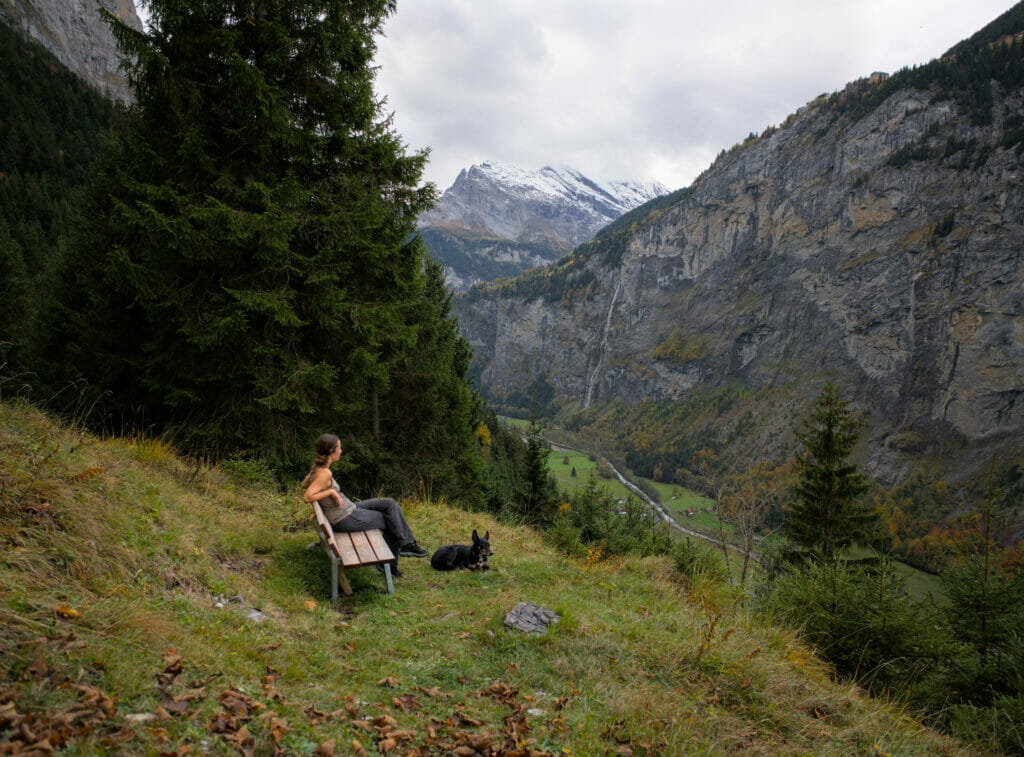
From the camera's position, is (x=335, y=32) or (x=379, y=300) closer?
(x=335, y=32)

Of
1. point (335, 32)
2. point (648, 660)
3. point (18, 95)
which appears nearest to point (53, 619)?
point (648, 660)

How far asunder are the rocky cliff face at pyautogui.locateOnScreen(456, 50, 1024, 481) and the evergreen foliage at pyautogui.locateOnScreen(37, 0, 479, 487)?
124 m

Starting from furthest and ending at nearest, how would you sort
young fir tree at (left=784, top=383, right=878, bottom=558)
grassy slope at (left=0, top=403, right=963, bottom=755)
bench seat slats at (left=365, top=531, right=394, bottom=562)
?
1. young fir tree at (left=784, top=383, right=878, bottom=558)
2. bench seat slats at (left=365, top=531, right=394, bottom=562)
3. grassy slope at (left=0, top=403, right=963, bottom=755)

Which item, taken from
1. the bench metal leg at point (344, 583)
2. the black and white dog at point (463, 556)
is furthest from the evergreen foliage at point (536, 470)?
the bench metal leg at point (344, 583)

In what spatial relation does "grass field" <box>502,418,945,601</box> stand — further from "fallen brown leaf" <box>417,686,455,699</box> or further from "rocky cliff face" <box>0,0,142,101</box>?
"rocky cliff face" <box>0,0,142,101</box>

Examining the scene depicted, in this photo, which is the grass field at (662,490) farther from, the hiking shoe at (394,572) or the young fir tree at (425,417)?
the hiking shoe at (394,572)

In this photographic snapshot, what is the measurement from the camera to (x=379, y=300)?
Answer: 871 centimetres

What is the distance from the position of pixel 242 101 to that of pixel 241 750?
8.05 m

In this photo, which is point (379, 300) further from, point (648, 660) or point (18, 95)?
point (18, 95)

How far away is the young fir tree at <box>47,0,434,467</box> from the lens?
6.75m

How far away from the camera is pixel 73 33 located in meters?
98.1

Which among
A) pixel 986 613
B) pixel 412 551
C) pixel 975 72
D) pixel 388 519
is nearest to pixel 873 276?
pixel 975 72

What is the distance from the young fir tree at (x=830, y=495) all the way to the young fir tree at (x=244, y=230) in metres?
14.2

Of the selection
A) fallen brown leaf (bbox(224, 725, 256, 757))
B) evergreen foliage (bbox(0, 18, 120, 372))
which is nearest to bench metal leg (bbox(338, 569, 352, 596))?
fallen brown leaf (bbox(224, 725, 256, 757))
